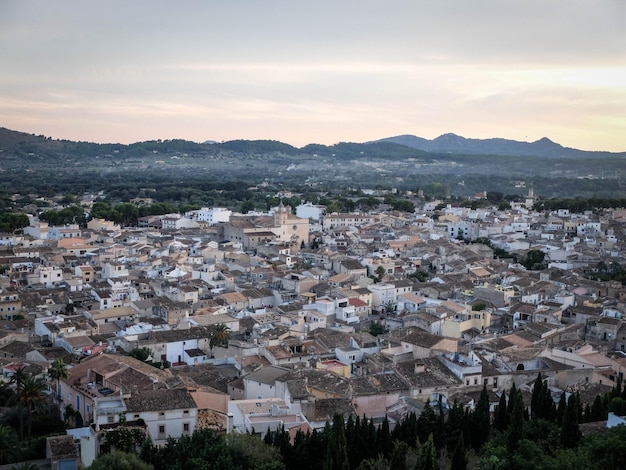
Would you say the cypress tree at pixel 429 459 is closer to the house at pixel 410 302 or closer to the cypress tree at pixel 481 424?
the cypress tree at pixel 481 424

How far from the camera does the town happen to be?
1516cm

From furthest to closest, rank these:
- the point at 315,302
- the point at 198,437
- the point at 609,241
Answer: the point at 609,241
the point at 315,302
the point at 198,437

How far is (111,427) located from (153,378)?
110 inches

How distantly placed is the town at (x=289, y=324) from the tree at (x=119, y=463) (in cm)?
130

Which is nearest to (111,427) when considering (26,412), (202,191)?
(26,412)

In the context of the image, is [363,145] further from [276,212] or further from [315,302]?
[315,302]

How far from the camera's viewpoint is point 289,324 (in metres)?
22.8

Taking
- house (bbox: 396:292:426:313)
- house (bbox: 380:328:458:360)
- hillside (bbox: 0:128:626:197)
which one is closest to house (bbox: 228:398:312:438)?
house (bbox: 380:328:458:360)

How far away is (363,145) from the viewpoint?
601ft

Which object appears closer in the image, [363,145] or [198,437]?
[198,437]

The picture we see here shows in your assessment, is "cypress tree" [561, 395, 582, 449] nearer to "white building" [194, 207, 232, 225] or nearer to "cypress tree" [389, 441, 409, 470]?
"cypress tree" [389, 441, 409, 470]

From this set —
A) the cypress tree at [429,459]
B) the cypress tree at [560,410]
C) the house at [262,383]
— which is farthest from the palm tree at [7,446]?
the cypress tree at [560,410]

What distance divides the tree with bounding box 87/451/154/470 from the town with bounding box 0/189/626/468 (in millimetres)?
1301

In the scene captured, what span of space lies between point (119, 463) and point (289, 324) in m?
12.2
